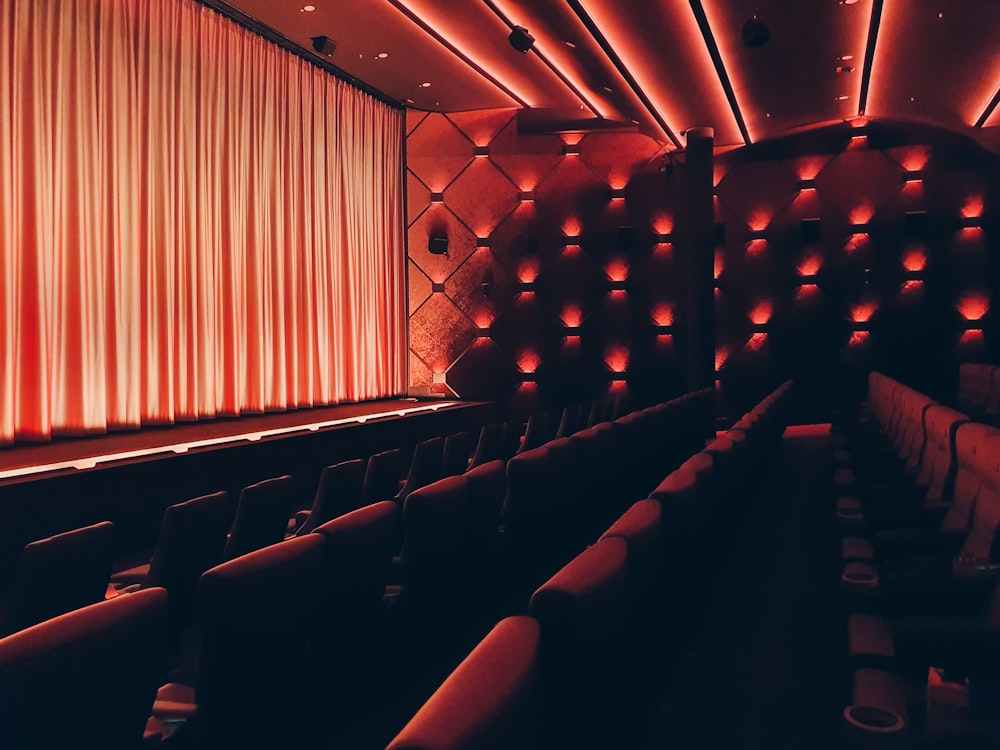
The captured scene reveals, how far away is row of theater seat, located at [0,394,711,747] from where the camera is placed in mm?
1125

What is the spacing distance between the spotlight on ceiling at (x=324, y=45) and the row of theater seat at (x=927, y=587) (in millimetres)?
5767

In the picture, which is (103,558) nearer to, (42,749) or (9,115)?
(42,749)

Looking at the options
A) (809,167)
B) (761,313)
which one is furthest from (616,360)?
(809,167)

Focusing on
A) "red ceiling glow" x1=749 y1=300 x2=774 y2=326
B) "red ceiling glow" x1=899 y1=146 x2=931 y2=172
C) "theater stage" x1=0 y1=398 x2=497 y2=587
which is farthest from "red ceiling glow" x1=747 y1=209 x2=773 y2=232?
"theater stage" x1=0 y1=398 x2=497 y2=587

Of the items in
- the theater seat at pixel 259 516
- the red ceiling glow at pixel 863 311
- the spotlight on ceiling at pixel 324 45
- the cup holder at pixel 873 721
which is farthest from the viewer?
the red ceiling glow at pixel 863 311

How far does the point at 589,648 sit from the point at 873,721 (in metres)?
0.99

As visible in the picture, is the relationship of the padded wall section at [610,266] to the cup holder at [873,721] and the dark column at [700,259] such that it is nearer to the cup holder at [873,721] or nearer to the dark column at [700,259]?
the dark column at [700,259]


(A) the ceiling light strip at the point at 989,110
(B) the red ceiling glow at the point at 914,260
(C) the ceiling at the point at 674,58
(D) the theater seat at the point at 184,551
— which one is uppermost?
(C) the ceiling at the point at 674,58

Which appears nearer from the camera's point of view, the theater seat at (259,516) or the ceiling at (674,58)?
the theater seat at (259,516)

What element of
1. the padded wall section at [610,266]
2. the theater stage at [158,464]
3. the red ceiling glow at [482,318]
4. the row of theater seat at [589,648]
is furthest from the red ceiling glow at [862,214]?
the row of theater seat at [589,648]

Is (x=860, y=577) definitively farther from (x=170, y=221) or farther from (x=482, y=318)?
(x=482, y=318)

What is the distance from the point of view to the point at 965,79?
306 inches

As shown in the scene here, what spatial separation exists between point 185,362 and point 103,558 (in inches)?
192

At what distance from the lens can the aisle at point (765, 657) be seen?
203cm
